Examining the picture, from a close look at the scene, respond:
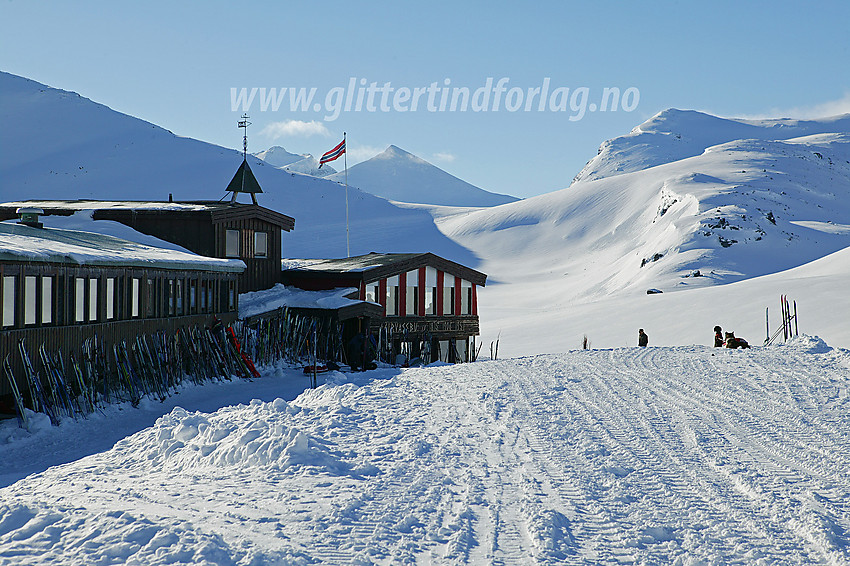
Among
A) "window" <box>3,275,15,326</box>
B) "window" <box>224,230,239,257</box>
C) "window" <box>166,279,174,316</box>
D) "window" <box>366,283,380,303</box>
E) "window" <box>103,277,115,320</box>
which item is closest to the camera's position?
"window" <box>3,275,15,326</box>

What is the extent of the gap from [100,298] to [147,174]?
301ft

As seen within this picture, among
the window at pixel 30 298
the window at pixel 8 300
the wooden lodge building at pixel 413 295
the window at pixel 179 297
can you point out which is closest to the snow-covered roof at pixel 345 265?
the wooden lodge building at pixel 413 295

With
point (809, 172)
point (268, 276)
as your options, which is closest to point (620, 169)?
point (809, 172)

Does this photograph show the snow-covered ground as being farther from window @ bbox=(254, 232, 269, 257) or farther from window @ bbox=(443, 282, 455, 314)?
window @ bbox=(443, 282, 455, 314)

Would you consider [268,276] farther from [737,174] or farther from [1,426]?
[737,174]

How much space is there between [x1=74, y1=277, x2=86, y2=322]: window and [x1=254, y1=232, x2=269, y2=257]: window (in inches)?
512

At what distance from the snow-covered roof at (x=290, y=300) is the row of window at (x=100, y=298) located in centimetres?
266

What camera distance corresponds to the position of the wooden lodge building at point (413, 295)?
29.4m

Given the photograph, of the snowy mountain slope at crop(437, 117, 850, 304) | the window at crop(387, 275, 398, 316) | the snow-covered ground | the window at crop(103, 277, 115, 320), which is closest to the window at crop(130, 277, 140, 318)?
the window at crop(103, 277, 115, 320)

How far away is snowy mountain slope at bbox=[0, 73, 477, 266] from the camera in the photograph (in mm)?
96062

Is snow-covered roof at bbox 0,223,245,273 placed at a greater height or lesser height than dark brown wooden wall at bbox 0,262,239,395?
greater

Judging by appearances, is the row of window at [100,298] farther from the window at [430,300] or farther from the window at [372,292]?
the window at [430,300]

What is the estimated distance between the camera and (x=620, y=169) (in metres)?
186

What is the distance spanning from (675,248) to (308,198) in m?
55.9
